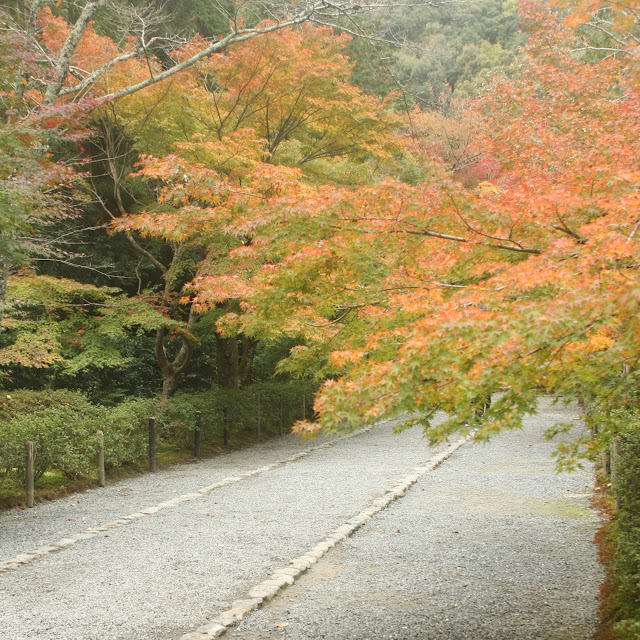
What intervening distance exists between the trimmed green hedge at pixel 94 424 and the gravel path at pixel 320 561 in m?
0.70

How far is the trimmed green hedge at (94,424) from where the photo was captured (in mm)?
8641

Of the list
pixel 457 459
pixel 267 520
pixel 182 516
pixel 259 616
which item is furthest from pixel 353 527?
pixel 457 459

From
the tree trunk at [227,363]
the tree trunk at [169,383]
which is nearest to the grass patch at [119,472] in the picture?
the tree trunk at [227,363]

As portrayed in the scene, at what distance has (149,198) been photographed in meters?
15.0

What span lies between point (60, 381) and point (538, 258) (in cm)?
1544

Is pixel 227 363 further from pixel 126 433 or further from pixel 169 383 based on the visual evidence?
pixel 126 433

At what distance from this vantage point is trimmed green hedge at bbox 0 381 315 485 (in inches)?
340

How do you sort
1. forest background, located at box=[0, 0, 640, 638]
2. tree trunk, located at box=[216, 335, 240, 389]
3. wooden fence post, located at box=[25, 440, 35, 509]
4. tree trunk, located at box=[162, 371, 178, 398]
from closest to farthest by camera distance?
forest background, located at box=[0, 0, 640, 638] < wooden fence post, located at box=[25, 440, 35, 509] < tree trunk, located at box=[162, 371, 178, 398] < tree trunk, located at box=[216, 335, 240, 389]

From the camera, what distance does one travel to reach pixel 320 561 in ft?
18.9

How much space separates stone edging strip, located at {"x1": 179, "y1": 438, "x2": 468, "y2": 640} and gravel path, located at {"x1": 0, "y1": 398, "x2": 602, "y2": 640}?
0.27 feet

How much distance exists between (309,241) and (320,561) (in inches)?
121

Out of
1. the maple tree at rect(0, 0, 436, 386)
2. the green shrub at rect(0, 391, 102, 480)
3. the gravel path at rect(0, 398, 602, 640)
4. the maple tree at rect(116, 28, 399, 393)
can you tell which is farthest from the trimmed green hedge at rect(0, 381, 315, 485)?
the maple tree at rect(116, 28, 399, 393)

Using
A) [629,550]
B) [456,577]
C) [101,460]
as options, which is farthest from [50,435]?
[629,550]

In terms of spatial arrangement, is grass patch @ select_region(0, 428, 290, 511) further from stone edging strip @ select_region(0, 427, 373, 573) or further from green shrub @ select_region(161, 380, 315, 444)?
stone edging strip @ select_region(0, 427, 373, 573)
